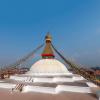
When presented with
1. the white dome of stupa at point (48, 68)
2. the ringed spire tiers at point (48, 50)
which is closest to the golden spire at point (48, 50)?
the ringed spire tiers at point (48, 50)

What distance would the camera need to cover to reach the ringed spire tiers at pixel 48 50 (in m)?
24.0

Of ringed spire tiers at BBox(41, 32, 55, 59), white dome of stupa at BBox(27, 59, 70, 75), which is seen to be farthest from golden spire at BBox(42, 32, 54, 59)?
white dome of stupa at BBox(27, 59, 70, 75)

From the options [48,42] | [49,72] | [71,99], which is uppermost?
[48,42]

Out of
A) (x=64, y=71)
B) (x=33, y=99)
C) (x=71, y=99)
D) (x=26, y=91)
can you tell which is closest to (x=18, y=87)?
(x=26, y=91)

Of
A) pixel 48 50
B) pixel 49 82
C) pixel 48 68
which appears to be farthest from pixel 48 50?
pixel 49 82

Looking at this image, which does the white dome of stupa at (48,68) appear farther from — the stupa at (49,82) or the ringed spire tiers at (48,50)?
the ringed spire tiers at (48,50)

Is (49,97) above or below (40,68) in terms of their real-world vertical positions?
below

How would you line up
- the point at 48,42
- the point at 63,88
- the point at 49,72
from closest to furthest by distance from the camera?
the point at 63,88 < the point at 49,72 < the point at 48,42

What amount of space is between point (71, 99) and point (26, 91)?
14.9 feet

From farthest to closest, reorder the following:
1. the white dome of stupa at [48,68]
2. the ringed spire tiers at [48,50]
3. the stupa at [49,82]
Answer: the ringed spire tiers at [48,50], the white dome of stupa at [48,68], the stupa at [49,82]

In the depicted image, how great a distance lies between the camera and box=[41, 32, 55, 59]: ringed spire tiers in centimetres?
2403

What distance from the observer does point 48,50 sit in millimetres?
24406

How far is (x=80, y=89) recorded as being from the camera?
14.9 m

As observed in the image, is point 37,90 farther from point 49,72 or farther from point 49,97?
point 49,72
